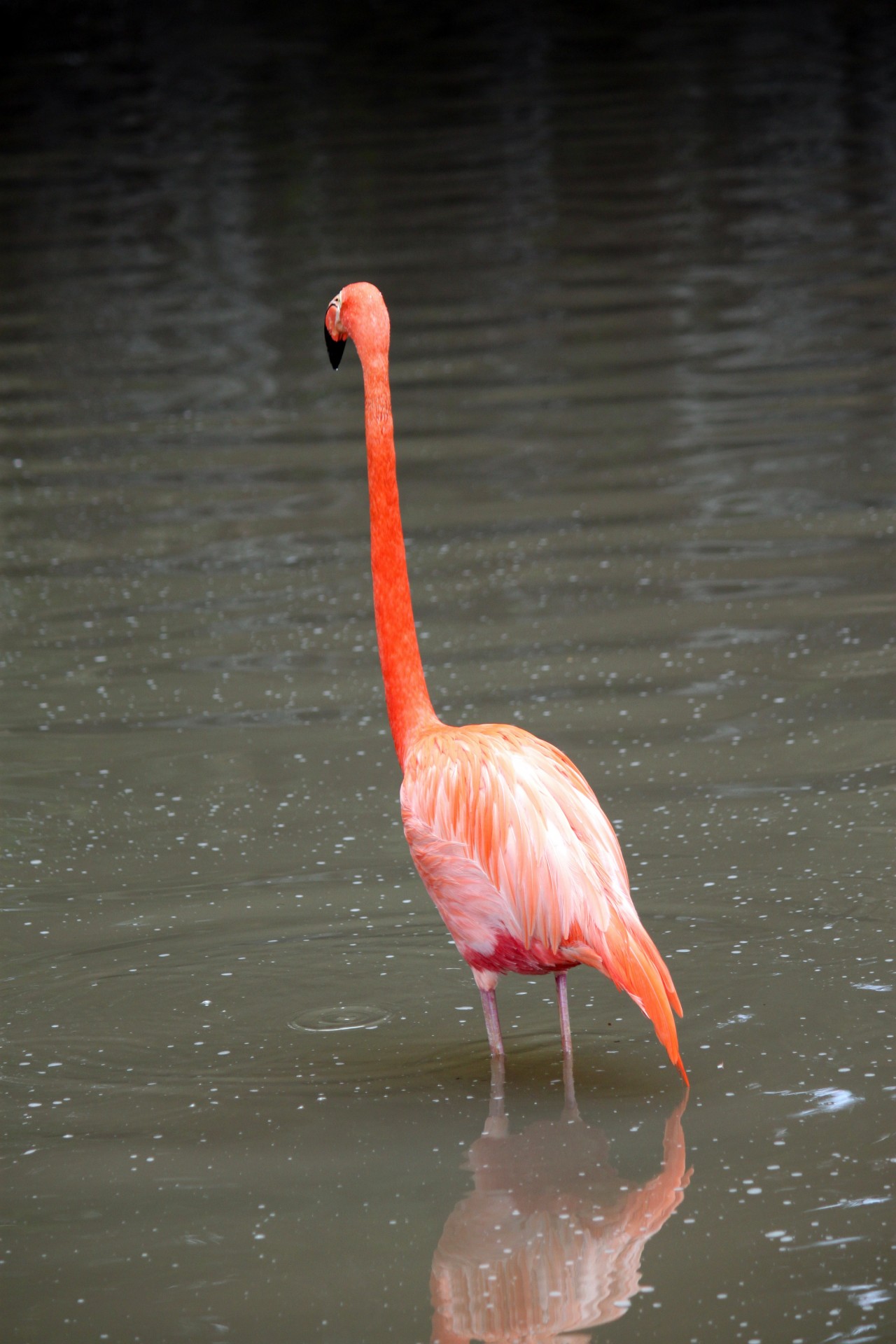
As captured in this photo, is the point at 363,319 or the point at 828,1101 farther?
the point at 363,319

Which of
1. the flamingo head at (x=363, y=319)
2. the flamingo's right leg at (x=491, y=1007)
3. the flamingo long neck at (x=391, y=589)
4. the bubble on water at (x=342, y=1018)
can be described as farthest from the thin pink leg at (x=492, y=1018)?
the flamingo head at (x=363, y=319)

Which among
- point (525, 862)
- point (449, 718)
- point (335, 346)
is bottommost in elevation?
point (449, 718)

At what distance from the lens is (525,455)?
8.04 metres

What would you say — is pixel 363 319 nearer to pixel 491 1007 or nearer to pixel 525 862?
pixel 525 862

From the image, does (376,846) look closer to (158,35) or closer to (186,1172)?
(186,1172)

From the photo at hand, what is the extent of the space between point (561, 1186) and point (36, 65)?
2215cm

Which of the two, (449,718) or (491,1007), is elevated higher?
(491,1007)

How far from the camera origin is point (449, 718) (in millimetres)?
Result: 5469

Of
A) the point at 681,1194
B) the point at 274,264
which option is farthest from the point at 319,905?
the point at 274,264

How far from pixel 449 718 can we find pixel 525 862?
2121 millimetres

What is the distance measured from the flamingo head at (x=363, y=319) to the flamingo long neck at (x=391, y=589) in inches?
1.0

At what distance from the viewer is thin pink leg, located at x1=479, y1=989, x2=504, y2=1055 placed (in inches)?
138

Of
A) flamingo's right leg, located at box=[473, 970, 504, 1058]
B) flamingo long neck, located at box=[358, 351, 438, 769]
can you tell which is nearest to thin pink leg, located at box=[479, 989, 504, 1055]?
flamingo's right leg, located at box=[473, 970, 504, 1058]

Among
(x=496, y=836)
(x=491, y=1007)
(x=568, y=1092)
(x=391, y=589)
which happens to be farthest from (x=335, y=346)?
(x=568, y=1092)
